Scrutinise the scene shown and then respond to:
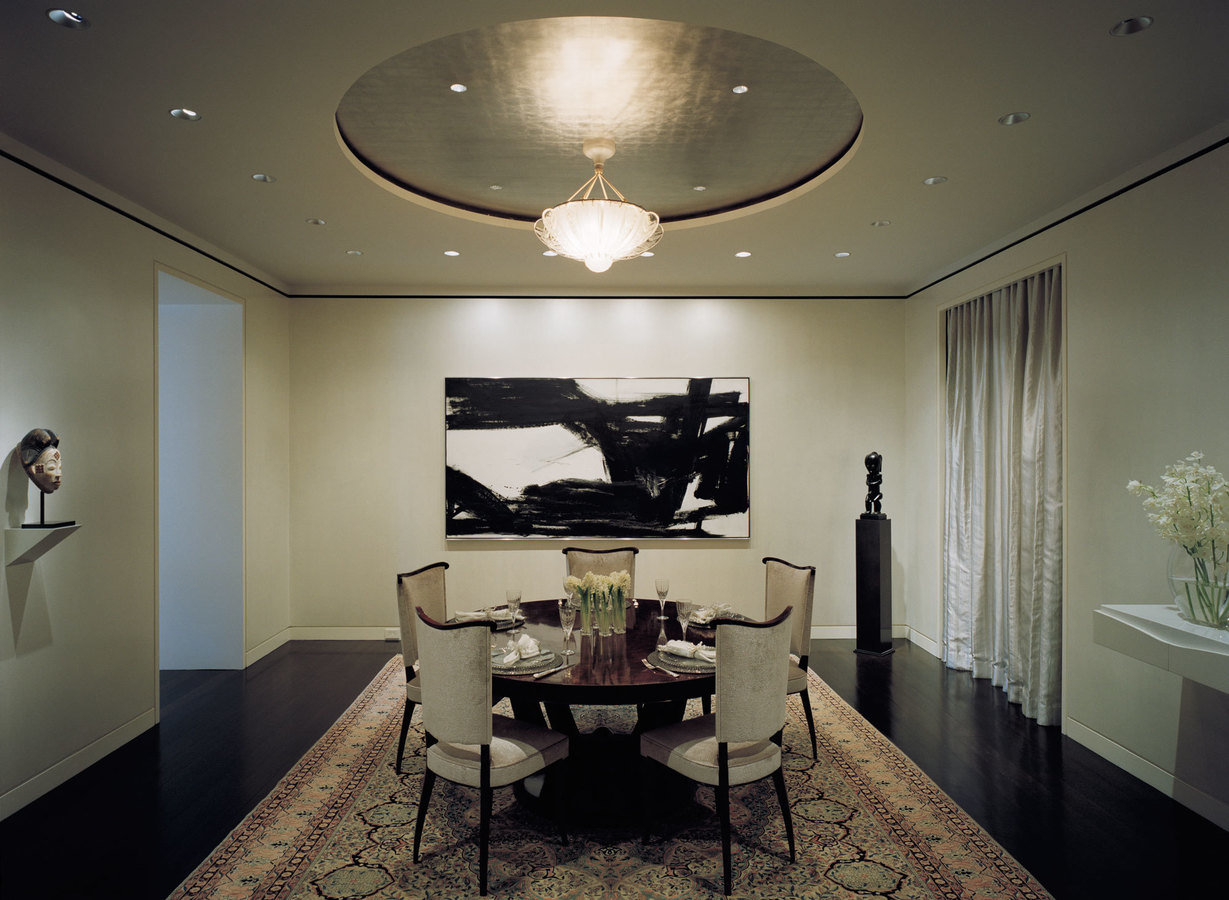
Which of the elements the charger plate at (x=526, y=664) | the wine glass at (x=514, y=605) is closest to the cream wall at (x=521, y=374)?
the wine glass at (x=514, y=605)

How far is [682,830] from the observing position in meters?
2.95

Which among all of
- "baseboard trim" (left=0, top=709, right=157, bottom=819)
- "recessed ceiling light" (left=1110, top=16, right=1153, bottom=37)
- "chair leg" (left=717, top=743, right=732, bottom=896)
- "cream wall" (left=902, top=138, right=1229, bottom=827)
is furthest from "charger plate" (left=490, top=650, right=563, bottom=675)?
"recessed ceiling light" (left=1110, top=16, right=1153, bottom=37)

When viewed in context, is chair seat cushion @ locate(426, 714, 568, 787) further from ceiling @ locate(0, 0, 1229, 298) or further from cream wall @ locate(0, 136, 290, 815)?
ceiling @ locate(0, 0, 1229, 298)

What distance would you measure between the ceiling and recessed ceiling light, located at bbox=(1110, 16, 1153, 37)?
0.9 inches

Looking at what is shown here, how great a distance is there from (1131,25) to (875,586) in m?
4.07

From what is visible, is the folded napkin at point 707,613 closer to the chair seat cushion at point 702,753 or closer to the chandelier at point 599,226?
the chair seat cushion at point 702,753

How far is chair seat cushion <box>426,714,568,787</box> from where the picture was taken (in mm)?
2688

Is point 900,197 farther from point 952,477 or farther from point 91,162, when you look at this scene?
point 91,162

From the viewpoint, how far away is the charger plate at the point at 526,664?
2.87 m

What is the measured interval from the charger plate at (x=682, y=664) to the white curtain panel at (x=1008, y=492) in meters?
2.44

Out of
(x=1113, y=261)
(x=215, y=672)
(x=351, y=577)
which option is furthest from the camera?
(x=351, y=577)

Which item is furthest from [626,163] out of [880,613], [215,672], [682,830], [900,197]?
[215,672]

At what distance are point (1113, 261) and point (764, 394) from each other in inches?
109

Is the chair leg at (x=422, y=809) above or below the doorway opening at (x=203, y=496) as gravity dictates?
below
